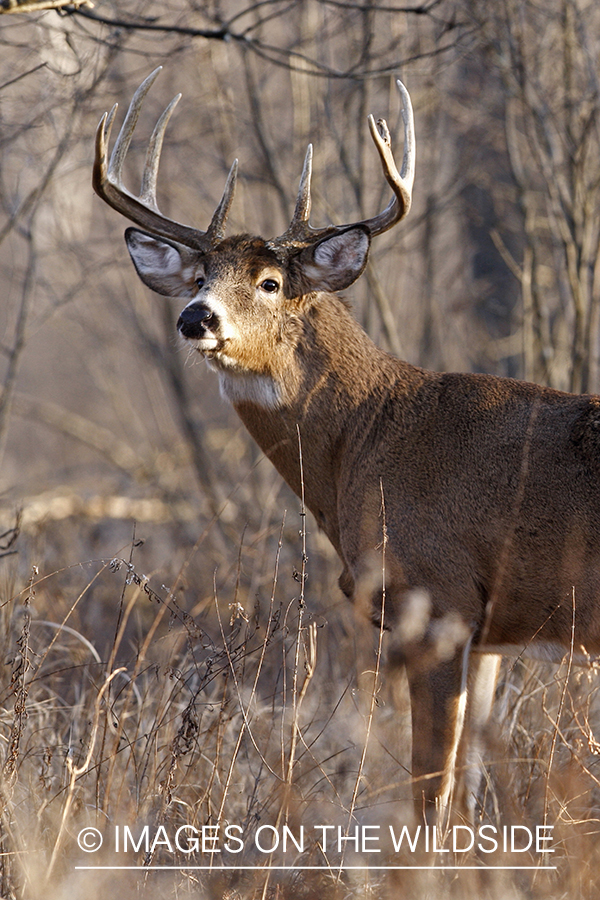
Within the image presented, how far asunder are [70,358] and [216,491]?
13.8 meters

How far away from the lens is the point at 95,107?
764 cm

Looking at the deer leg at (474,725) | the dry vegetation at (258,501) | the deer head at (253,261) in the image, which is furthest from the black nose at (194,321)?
the deer leg at (474,725)

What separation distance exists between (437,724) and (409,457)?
3.86 feet

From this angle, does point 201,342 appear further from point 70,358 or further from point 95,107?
point 70,358

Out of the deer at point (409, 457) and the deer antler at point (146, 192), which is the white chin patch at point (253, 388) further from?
the deer antler at point (146, 192)

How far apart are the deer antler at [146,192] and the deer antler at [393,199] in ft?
1.22

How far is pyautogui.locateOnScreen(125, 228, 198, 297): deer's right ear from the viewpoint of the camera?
5234 mm

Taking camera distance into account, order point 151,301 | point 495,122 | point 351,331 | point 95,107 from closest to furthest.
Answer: point 351,331
point 95,107
point 495,122
point 151,301

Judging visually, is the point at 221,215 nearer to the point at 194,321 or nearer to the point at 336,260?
the point at 336,260

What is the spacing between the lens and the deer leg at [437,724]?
4.21m

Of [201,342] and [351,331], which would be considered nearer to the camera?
[201,342]

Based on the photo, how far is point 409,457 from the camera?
14.8ft

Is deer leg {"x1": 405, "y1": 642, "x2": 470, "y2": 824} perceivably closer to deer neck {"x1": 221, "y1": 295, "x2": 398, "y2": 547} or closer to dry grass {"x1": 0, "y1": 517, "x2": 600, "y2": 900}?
dry grass {"x1": 0, "y1": 517, "x2": 600, "y2": 900}

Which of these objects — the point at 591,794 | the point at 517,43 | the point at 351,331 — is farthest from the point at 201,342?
the point at 517,43
